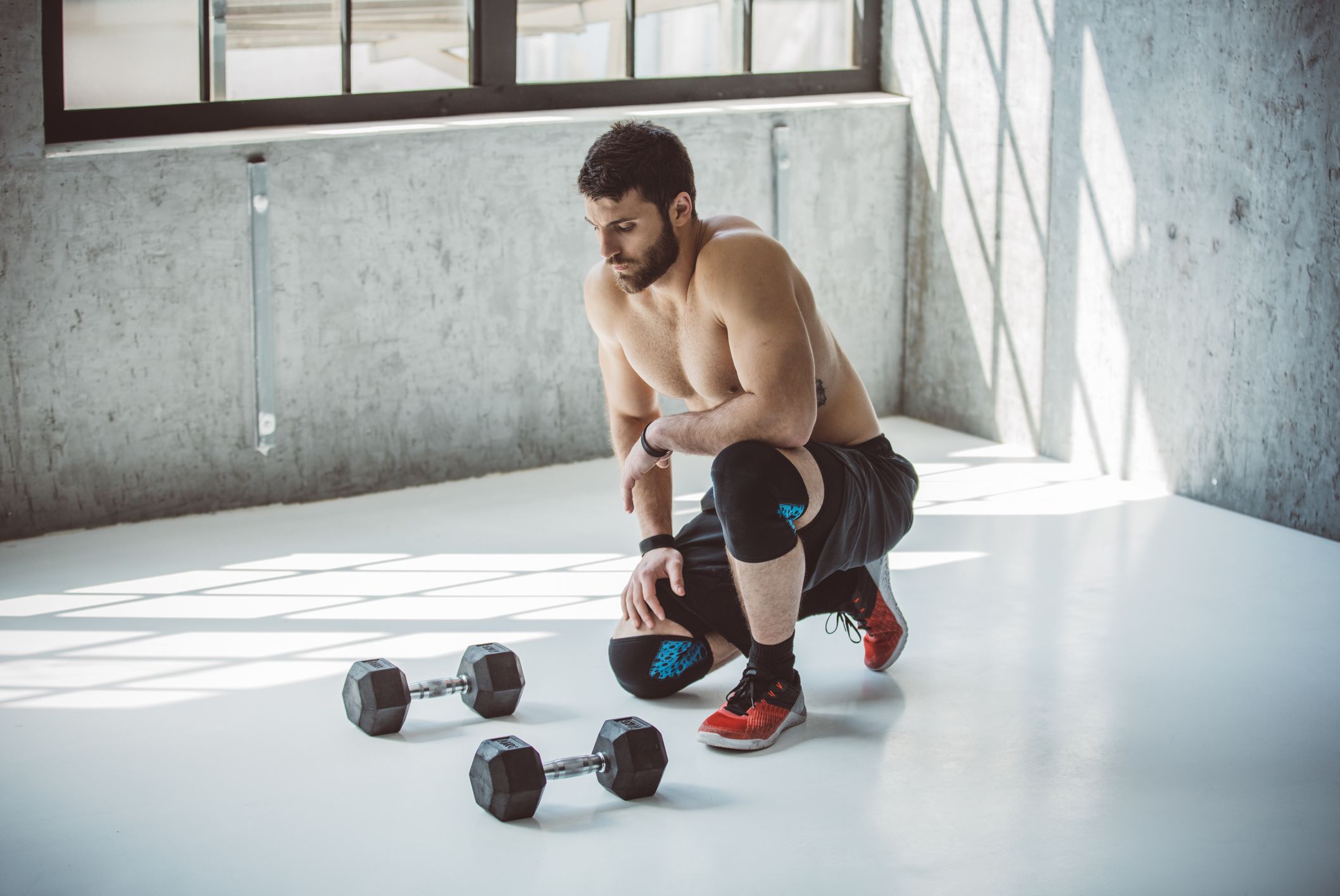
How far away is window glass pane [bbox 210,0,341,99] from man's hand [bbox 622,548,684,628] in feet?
22.7

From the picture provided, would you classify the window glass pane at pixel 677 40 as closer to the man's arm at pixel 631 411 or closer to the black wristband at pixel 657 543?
the man's arm at pixel 631 411

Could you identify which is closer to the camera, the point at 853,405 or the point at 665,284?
the point at 665,284

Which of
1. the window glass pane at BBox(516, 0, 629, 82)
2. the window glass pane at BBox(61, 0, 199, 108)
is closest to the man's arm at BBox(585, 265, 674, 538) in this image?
the window glass pane at BBox(61, 0, 199, 108)

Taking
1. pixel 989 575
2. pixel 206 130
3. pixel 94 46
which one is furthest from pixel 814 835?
pixel 94 46

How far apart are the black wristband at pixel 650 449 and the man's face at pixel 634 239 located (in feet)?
0.89

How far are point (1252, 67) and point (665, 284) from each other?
205 cm

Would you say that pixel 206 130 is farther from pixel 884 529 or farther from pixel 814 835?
pixel 814 835

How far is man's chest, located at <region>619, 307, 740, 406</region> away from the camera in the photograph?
2637mm

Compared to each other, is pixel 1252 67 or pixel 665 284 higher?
pixel 1252 67

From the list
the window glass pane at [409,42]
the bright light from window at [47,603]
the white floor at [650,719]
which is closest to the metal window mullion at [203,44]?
the white floor at [650,719]

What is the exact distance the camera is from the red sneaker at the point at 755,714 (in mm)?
2535

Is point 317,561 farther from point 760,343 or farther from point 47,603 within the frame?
point 760,343

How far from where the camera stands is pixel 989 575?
356 cm

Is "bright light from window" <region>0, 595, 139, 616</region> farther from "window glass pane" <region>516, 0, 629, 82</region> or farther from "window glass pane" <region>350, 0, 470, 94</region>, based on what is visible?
"window glass pane" <region>350, 0, 470, 94</region>
